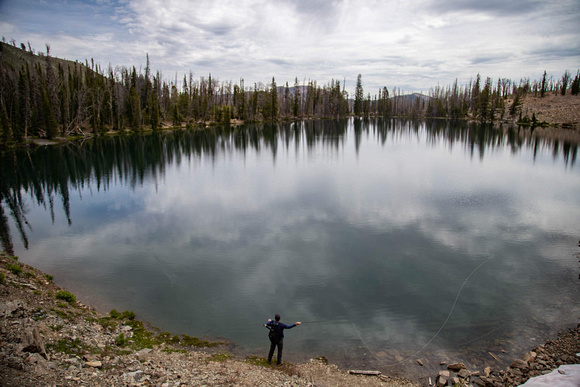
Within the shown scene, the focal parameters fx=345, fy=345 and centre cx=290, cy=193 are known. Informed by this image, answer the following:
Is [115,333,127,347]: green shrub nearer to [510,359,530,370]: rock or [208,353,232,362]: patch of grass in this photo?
[208,353,232,362]: patch of grass

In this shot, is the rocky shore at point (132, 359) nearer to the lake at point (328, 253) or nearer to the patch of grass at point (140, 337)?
the patch of grass at point (140, 337)

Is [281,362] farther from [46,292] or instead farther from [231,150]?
[231,150]

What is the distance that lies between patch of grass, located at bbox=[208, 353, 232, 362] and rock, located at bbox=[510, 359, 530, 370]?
310 inches

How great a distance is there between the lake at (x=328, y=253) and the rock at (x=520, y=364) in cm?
41

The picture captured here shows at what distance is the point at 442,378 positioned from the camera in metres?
8.95

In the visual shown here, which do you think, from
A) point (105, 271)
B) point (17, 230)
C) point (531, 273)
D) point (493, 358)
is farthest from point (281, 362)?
point (17, 230)

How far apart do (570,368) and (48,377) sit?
1257 centimetres

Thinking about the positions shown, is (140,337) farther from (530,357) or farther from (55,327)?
(530,357)

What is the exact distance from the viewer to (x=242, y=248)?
1736cm

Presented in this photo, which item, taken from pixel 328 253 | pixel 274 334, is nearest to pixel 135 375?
pixel 274 334

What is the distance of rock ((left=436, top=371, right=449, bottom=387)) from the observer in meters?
8.78

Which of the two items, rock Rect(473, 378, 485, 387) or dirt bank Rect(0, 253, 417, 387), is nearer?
dirt bank Rect(0, 253, 417, 387)

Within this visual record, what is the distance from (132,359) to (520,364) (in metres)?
10.3

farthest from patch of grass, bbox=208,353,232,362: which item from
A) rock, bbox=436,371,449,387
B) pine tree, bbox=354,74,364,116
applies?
pine tree, bbox=354,74,364,116
